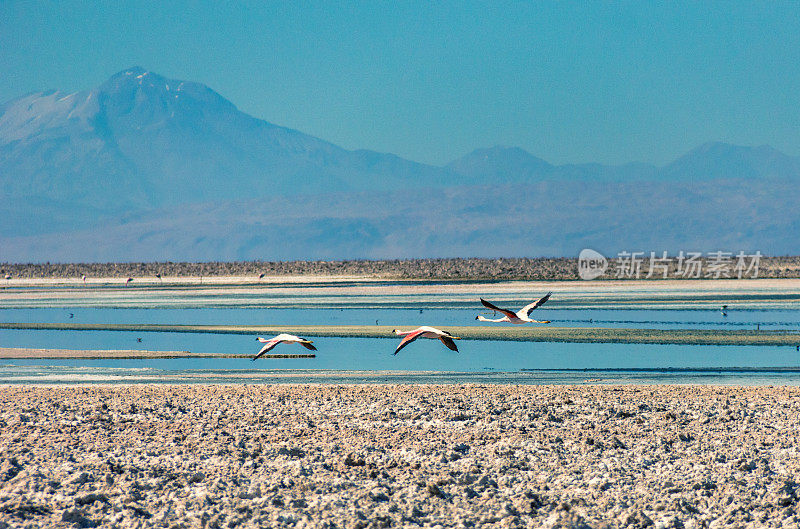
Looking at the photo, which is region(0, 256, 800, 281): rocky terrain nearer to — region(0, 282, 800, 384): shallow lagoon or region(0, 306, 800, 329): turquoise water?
region(0, 306, 800, 329): turquoise water

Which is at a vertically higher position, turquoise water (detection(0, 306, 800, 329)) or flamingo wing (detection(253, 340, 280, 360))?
turquoise water (detection(0, 306, 800, 329))

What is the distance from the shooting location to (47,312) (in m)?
47.0

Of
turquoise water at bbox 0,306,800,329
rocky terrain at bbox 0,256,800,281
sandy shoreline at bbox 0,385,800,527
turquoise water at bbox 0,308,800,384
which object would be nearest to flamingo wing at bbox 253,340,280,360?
sandy shoreline at bbox 0,385,800,527

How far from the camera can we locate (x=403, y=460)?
12.2 metres

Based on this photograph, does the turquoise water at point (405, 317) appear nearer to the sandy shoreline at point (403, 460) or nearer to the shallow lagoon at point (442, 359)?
the shallow lagoon at point (442, 359)

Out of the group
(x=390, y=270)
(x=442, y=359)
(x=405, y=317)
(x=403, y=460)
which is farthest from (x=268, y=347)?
(x=390, y=270)

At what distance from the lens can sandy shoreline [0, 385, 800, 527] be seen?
9.95 metres

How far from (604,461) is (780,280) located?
191 ft

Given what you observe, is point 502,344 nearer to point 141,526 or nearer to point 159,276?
point 141,526

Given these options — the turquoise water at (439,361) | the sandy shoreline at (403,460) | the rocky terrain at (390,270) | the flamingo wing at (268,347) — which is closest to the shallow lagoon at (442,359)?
the turquoise water at (439,361)

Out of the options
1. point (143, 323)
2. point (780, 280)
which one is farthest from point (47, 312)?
point (780, 280)

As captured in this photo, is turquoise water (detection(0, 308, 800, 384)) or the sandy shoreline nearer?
the sandy shoreline

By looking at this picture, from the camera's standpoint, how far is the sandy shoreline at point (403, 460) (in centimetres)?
995

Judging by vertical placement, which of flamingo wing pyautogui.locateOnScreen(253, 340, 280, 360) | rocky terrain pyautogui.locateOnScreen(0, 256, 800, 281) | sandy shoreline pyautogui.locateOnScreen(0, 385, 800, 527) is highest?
rocky terrain pyautogui.locateOnScreen(0, 256, 800, 281)
